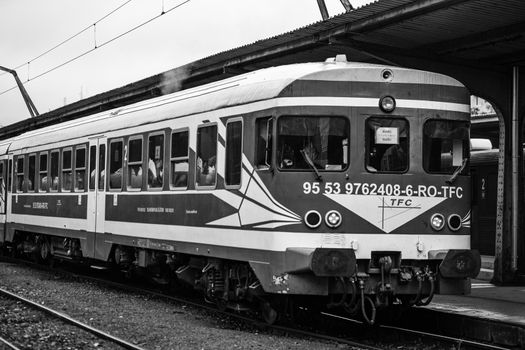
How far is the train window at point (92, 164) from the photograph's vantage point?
14102 millimetres

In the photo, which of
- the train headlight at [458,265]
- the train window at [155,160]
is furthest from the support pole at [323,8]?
the train headlight at [458,265]

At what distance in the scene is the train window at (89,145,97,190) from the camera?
14102mm

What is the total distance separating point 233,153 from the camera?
9688 mm

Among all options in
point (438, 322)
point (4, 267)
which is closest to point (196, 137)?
point (438, 322)

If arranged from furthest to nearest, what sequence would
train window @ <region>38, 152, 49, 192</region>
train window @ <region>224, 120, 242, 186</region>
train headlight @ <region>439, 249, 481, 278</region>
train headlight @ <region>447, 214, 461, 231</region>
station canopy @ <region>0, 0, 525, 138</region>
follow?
train window @ <region>38, 152, 49, 192</region>
station canopy @ <region>0, 0, 525, 138</region>
train window @ <region>224, 120, 242, 186</region>
train headlight @ <region>447, 214, 461, 231</region>
train headlight @ <region>439, 249, 481, 278</region>

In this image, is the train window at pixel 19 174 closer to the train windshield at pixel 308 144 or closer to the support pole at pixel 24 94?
the train windshield at pixel 308 144

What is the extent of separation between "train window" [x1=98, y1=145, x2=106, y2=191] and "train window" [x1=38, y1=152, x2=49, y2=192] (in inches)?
126

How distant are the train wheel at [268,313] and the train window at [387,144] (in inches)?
85.0

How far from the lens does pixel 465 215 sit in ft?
30.6

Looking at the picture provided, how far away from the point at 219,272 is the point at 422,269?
267 cm

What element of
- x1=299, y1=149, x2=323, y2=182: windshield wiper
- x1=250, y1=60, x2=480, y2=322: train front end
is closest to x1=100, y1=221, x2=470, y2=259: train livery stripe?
x1=250, y1=60, x2=480, y2=322: train front end

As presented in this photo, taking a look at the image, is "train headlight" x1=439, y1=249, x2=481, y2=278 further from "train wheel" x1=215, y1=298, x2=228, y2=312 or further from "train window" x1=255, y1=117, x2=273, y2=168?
"train wheel" x1=215, y1=298, x2=228, y2=312

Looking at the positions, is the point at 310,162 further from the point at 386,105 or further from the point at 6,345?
the point at 6,345

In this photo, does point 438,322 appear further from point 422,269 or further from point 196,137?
point 196,137
